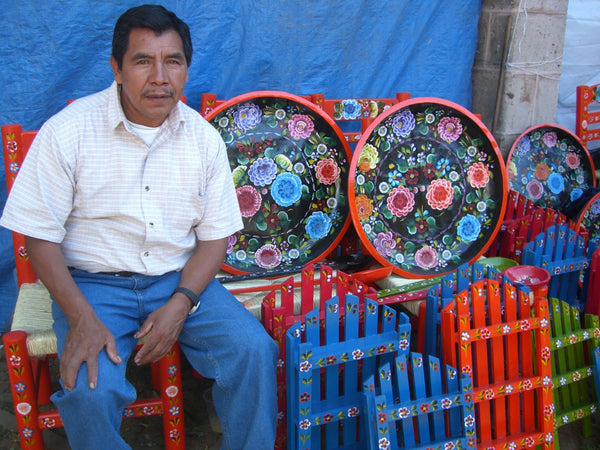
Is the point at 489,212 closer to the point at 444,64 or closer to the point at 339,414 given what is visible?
the point at 444,64

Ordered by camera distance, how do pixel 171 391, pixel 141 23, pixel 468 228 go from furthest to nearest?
pixel 468 228 → pixel 171 391 → pixel 141 23

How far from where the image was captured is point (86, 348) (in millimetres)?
1608

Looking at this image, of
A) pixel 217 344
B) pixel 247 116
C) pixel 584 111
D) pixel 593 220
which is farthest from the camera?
pixel 584 111

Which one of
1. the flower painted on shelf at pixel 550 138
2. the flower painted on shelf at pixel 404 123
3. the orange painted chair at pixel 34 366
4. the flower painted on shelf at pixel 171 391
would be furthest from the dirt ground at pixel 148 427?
the flower painted on shelf at pixel 550 138

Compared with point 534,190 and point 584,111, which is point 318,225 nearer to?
point 534,190

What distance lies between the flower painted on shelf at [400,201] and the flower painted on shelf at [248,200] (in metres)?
0.57

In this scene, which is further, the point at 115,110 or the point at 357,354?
the point at 357,354

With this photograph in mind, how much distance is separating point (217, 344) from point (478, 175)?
1.48m

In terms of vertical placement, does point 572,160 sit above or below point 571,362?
above

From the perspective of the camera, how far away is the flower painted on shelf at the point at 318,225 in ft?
8.59

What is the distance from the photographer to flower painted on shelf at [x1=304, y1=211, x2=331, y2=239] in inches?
103

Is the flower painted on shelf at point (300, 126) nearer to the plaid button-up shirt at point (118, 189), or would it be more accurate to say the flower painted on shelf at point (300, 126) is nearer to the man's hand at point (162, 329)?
the plaid button-up shirt at point (118, 189)

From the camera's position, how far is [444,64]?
3248 millimetres

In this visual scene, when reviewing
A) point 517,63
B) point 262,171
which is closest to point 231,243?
point 262,171
